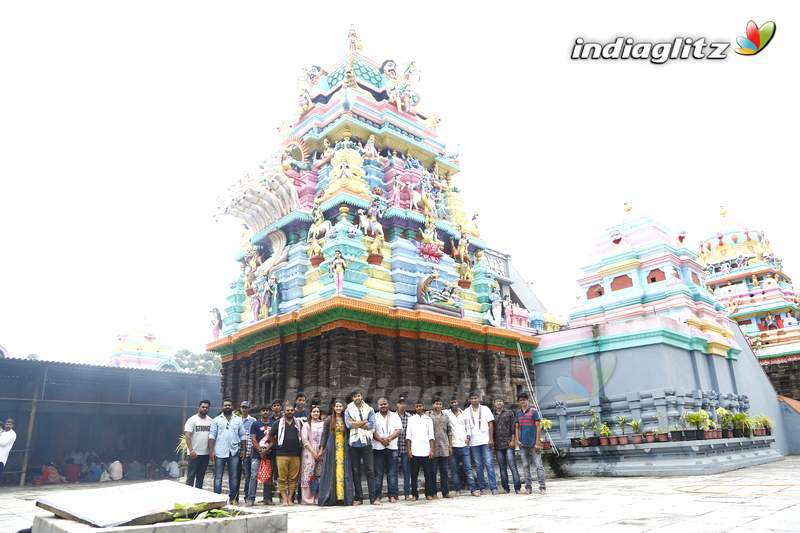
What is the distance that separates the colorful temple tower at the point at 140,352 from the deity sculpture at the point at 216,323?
1844 centimetres

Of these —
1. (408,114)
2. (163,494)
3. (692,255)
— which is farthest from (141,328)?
(163,494)

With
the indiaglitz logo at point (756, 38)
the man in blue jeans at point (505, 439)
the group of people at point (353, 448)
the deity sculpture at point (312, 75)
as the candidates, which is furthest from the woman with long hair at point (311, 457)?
the deity sculpture at point (312, 75)

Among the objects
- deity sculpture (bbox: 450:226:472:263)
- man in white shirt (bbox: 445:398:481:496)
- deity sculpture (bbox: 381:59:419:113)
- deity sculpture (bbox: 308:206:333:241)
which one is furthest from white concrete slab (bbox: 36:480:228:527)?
deity sculpture (bbox: 381:59:419:113)

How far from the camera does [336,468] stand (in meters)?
9.44

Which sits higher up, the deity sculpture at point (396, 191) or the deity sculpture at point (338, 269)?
the deity sculpture at point (396, 191)

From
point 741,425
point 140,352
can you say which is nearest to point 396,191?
point 741,425

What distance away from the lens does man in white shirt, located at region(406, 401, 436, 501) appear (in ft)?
33.0

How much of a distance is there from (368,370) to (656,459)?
7617 mm

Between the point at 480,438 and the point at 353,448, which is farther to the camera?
the point at 480,438

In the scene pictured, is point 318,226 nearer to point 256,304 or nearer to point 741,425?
point 256,304

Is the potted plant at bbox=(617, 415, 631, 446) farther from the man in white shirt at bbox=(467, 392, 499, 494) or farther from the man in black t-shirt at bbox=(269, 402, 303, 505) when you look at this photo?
the man in black t-shirt at bbox=(269, 402, 303, 505)

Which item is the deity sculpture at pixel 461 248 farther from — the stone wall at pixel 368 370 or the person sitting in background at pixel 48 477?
the person sitting in background at pixel 48 477

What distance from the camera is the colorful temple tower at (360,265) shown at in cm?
1477

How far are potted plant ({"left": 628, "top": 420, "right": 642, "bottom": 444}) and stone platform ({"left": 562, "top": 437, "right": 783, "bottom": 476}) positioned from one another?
12.4 inches
